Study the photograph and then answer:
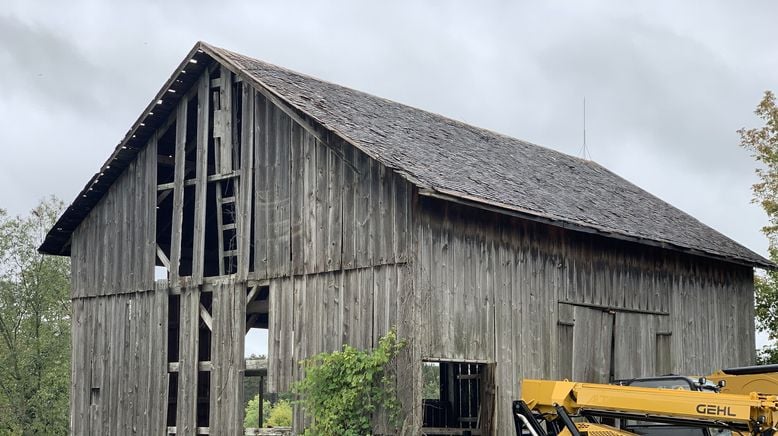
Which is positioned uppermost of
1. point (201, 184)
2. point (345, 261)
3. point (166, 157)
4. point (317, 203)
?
point (166, 157)

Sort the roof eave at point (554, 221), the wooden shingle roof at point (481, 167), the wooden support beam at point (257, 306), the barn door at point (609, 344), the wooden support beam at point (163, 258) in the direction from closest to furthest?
the roof eave at point (554, 221) → the wooden shingle roof at point (481, 167) → the wooden support beam at point (257, 306) → the barn door at point (609, 344) → the wooden support beam at point (163, 258)

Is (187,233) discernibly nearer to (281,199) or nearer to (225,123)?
(225,123)

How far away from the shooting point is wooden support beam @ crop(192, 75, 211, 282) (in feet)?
76.7

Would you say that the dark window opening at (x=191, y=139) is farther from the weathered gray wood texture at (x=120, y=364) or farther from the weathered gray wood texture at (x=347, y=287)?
the weathered gray wood texture at (x=120, y=364)

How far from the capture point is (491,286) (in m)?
21.2

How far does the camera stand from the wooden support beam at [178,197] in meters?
24.0

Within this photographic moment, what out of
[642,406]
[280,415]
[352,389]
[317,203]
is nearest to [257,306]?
[317,203]

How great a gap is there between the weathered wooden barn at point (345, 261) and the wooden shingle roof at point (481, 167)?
0.26 ft

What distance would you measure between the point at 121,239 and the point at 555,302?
956 cm

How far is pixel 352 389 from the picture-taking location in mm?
19828

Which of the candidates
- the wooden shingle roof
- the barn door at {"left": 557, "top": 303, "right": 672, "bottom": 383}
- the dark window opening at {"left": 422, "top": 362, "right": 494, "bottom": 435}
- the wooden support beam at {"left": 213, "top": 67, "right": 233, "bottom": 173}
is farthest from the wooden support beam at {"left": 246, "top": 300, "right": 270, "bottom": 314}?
the barn door at {"left": 557, "top": 303, "right": 672, "bottom": 383}

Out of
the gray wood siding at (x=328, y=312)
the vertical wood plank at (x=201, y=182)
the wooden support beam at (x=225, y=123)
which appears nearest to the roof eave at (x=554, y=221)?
the gray wood siding at (x=328, y=312)

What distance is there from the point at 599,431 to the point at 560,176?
13412 mm

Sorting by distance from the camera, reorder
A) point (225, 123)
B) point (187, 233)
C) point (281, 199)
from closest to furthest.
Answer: point (281, 199) < point (225, 123) < point (187, 233)
